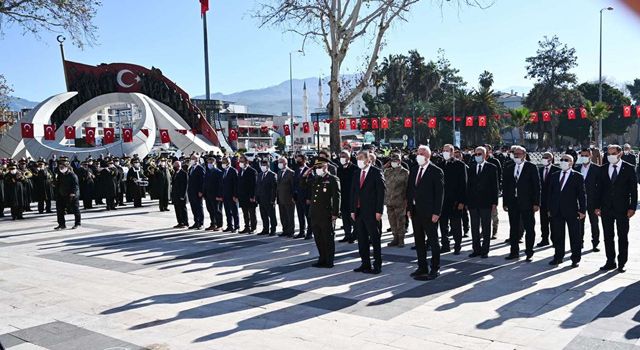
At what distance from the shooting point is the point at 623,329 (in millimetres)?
5445

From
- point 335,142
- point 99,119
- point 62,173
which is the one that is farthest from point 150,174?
point 99,119

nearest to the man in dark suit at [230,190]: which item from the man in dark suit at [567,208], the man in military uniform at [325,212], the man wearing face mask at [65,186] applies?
the man wearing face mask at [65,186]

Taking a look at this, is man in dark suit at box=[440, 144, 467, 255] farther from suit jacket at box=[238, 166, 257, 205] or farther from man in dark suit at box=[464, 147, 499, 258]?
suit jacket at box=[238, 166, 257, 205]

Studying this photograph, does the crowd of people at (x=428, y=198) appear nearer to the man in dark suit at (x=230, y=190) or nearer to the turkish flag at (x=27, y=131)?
the man in dark suit at (x=230, y=190)

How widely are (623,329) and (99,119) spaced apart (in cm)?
18231

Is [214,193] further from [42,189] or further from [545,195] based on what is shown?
[42,189]

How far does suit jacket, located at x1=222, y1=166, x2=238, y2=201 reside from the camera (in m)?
13.0

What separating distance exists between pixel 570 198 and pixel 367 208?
10.2 ft

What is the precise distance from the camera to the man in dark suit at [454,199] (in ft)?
32.4

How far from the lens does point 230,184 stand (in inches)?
514

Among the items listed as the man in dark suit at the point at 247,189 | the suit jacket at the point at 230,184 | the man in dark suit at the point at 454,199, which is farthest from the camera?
the suit jacket at the point at 230,184

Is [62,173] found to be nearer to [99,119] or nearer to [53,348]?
[53,348]

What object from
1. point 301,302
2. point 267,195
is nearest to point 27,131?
point 267,195

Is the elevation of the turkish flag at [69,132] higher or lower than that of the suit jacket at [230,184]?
higher
